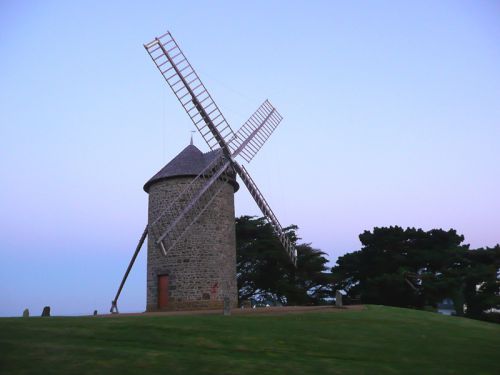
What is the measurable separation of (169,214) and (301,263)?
15392 mm

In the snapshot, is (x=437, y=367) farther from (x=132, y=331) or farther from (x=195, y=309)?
(x=195, y=309)

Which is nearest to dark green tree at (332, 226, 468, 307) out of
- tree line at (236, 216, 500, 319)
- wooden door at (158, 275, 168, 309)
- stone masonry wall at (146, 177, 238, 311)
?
tree line at (236, 216, 500, 319)

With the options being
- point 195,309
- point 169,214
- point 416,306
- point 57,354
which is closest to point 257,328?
point 57,354

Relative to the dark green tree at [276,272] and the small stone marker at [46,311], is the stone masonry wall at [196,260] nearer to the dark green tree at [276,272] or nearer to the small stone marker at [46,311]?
the small stone marker at [46,311]

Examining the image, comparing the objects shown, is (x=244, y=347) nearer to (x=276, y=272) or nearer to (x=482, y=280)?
(x=482, y=280)

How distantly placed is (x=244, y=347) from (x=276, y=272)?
2380 cm

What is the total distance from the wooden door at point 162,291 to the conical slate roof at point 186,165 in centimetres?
496

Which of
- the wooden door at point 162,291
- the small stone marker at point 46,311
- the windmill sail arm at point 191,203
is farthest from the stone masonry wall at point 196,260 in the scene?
the small stone marker at point 46,311

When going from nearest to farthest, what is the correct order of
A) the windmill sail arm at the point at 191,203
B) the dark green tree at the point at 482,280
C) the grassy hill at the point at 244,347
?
the grassy hill at the point at 244,347, the windmill sail arm at the point at 191,203, the dark green tree at the point at 482,280

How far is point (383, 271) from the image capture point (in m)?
31.5

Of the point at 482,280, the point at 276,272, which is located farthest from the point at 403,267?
the point at 276,272

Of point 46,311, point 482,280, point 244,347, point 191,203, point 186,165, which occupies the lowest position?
point 244,347

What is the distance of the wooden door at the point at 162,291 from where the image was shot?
22141mm

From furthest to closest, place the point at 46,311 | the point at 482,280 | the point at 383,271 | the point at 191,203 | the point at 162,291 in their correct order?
the point at 383,271 < the point at 482,280 < the point at 162,291 < the point at 191,203 < the point at 46,311
